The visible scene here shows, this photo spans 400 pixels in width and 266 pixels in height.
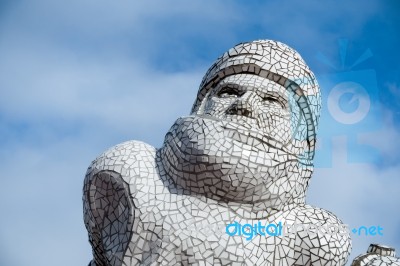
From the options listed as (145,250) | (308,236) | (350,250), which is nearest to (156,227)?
(145,250)

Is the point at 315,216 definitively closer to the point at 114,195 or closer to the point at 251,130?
the point at 251,130

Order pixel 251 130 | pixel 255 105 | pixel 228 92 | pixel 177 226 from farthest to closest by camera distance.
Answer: pixel 228 92, pixel 255 105, pixel 251 130, pixel 177 226

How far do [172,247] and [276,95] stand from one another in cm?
262

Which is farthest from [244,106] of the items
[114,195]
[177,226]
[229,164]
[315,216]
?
[114,195]

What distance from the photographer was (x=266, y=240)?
720cm

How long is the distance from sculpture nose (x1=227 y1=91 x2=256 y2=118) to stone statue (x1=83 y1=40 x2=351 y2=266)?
0.01m

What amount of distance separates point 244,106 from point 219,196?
129 cm

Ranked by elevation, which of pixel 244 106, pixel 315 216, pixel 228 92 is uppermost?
pixel 228 92

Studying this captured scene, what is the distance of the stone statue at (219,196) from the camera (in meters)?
7.06

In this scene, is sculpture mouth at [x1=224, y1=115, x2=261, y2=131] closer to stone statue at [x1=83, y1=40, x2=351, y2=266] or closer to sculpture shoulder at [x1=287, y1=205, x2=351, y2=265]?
stone statue at [x1=83, y1=40, x2=351, y2=266]

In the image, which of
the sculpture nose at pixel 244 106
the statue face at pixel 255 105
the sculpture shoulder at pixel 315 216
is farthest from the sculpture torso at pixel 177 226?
the sculpture nose at pixel 244 106

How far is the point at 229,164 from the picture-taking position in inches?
282

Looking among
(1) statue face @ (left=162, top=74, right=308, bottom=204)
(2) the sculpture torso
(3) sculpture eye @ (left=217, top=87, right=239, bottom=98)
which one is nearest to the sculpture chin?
(1) statue face @ (left=162, top=74, right=308, bottom=204)

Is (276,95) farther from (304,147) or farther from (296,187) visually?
(296,187)
